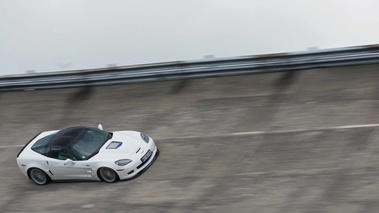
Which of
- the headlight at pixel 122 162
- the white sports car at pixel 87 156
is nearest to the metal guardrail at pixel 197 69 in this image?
the white sports car at pixel 87 156

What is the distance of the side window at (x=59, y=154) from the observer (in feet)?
47.2

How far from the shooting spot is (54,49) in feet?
80.8

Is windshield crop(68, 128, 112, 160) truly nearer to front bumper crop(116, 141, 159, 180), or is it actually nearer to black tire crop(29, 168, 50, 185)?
front bumper crop(116, 141, 159, 180)

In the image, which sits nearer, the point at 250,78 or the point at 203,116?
the point at 203,116

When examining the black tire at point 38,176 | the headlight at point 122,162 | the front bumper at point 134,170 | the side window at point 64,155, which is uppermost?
the side window at point 64,155

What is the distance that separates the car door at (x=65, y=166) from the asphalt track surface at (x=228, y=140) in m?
0.24

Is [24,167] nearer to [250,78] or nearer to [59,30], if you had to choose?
[250,78]

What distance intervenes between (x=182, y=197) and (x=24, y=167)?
14.4 ft

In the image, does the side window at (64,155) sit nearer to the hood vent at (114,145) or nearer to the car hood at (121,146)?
the car hood at (121,146)

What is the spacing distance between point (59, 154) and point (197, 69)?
5581 millimetres

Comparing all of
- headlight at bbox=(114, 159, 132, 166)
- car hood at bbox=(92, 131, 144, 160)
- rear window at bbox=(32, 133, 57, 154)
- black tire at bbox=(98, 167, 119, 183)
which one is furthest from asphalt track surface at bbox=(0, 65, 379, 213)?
rear window at bbox=(32, 133, 57, 154)

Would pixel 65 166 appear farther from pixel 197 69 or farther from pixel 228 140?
pixel 197 69

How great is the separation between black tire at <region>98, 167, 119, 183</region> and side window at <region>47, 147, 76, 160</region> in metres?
0.74

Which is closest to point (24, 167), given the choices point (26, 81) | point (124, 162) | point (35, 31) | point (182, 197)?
point (124, 162)
